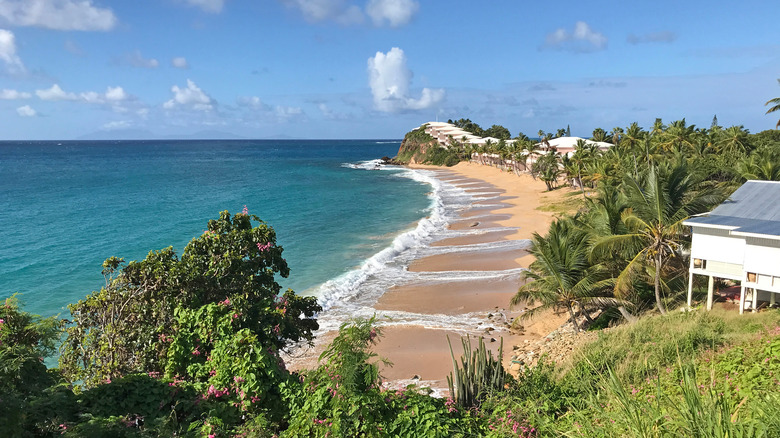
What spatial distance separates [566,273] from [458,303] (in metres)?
6.95

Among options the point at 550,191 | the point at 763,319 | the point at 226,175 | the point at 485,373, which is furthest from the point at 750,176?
the point at 226,175

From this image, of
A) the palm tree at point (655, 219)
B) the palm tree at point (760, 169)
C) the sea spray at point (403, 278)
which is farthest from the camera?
the palm tree at point (760, 169)

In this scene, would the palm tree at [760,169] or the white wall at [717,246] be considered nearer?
the white wall at [717,246]

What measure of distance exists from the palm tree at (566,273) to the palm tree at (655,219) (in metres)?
0.64

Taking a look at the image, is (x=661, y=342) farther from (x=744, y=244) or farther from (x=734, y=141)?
(x=734, y=141)

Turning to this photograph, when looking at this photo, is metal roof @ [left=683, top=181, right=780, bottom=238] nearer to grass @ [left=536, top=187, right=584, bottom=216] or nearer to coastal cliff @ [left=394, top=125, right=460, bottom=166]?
grass @ [left=536, top=187, right=584, bottom=216]

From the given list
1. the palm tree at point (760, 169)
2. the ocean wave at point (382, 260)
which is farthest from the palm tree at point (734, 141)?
the ocean wave at point (382, 260)

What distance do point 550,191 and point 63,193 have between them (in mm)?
59353

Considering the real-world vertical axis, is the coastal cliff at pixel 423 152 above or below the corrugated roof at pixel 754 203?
above

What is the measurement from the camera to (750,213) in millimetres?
14586

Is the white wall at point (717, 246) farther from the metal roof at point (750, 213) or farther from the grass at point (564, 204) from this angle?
the grass at point (564, 204)

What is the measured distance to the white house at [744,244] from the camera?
Answer: 42.7 ft

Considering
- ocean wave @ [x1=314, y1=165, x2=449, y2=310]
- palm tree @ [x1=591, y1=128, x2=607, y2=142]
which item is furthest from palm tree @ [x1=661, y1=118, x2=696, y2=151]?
palm tree @ [x1=591, y1=128, x2=607, y2=142]

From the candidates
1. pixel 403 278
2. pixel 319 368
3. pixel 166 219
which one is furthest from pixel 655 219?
pixel 166 219
